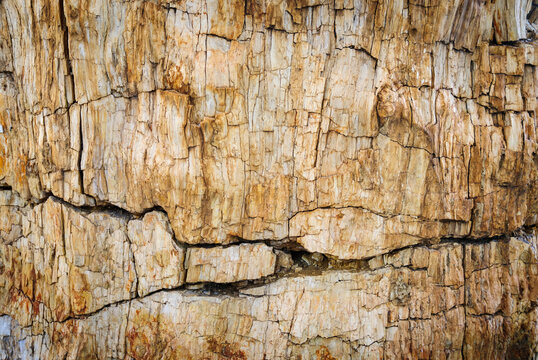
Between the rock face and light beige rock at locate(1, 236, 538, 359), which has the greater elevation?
the rock face

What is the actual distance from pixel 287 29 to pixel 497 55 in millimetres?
1627

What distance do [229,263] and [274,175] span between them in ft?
2.38

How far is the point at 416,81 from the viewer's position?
3.10 meters

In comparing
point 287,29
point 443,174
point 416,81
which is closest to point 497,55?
point 416,81

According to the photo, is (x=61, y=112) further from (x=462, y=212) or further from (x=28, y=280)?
(x=462, y=212)

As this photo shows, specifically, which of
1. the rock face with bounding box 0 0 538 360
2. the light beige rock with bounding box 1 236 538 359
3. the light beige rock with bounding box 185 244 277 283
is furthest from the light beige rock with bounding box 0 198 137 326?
the light beige rock with bounding box 185 244 277 283

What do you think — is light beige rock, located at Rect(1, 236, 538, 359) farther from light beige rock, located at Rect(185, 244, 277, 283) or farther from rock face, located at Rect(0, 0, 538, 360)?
light beige rock, located at Rect(185, 244, 277, 283)

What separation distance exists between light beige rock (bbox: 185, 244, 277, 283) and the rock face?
0.01 m

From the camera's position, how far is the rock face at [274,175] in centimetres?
298

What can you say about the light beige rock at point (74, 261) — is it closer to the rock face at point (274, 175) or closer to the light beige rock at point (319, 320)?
the rock face at point (274, 175)

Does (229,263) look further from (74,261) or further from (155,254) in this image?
(74,261)

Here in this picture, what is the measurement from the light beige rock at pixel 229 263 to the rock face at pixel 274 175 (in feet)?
0.03

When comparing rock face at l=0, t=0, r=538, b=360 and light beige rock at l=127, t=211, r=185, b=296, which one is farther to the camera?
light beige rock at l=127, t=211, r=185, b=296

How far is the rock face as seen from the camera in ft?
9.77
